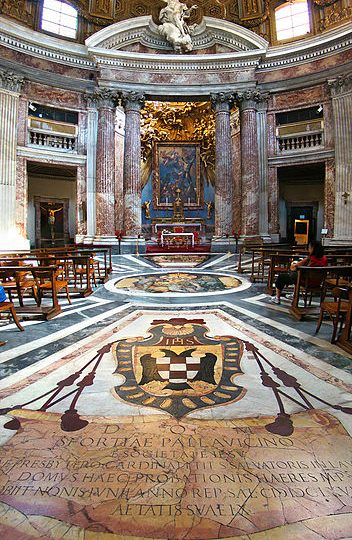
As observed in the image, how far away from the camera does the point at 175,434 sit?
7.51ft

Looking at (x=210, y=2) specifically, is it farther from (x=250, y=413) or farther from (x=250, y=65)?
(x=250, y=413)

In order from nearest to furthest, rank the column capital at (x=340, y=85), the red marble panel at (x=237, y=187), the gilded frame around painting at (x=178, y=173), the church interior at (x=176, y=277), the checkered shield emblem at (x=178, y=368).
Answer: the church interior at (x=176, y=277) < the checkered shield emblem at (x=178, y=368) < the column capital at (x=340, y=85) < the red marble panel at (x=237, y=187) < the gilded frame around painting at (x=178, y=173)

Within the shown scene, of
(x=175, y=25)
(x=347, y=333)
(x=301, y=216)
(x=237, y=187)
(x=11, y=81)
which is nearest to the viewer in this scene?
(x=347, y=333)

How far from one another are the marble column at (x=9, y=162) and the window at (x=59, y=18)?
11.2 feet

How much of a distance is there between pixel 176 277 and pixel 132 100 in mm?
10727

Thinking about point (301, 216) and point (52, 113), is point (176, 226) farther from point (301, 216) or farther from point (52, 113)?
point (52, 113)

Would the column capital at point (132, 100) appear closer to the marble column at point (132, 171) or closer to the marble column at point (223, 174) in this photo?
the marble column at point (132, 171)

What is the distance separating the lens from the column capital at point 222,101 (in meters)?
16.3

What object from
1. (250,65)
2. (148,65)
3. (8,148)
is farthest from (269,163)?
(8,148)

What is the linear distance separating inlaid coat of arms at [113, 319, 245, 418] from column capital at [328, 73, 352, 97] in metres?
14.5

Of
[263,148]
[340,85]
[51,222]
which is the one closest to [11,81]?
[51,222]

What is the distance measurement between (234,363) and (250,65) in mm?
16637

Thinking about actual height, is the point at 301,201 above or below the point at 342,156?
below

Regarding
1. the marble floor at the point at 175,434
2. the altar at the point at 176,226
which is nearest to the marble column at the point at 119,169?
the altar at the point at 176,226
